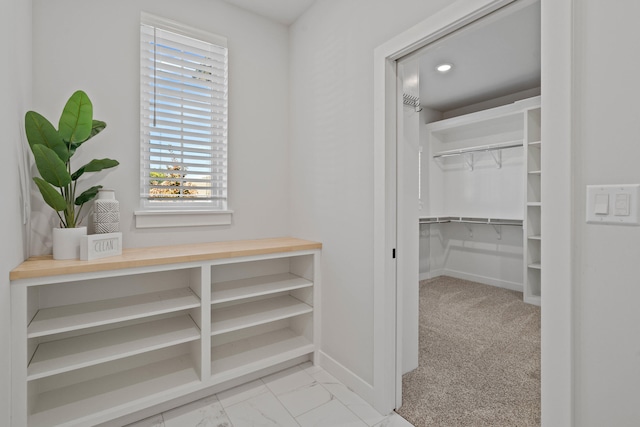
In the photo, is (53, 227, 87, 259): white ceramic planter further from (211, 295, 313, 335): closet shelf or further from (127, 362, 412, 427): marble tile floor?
(127, 362, 412, 427): marble tile floor

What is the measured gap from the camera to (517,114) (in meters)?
4.02

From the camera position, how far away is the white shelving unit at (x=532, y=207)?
364 cm

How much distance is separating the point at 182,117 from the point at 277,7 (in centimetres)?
113

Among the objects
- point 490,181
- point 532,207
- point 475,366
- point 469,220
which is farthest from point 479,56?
point 475,366

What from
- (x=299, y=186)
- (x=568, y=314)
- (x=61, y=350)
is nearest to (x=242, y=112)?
(x=299, y=186)

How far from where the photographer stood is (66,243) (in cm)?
164

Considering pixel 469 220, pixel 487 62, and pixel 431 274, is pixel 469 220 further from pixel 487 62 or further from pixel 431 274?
pixel 487 62

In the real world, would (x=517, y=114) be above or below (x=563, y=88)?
above

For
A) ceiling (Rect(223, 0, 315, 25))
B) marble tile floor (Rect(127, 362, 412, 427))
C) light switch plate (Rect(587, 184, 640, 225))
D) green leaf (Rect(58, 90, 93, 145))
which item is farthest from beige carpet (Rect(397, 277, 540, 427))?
ceiling (Rect(223, 0, 315, 25))

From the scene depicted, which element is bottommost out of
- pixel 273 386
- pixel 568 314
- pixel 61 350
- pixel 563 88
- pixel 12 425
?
pixel 273 386

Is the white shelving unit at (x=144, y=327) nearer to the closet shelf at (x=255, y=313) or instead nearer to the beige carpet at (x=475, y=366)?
the closet shelf at (x=255, y=313)

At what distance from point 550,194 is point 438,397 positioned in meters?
1.48

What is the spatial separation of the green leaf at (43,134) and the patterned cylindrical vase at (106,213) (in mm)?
297

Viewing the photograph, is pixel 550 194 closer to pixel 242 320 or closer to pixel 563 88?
pixel 563 88
